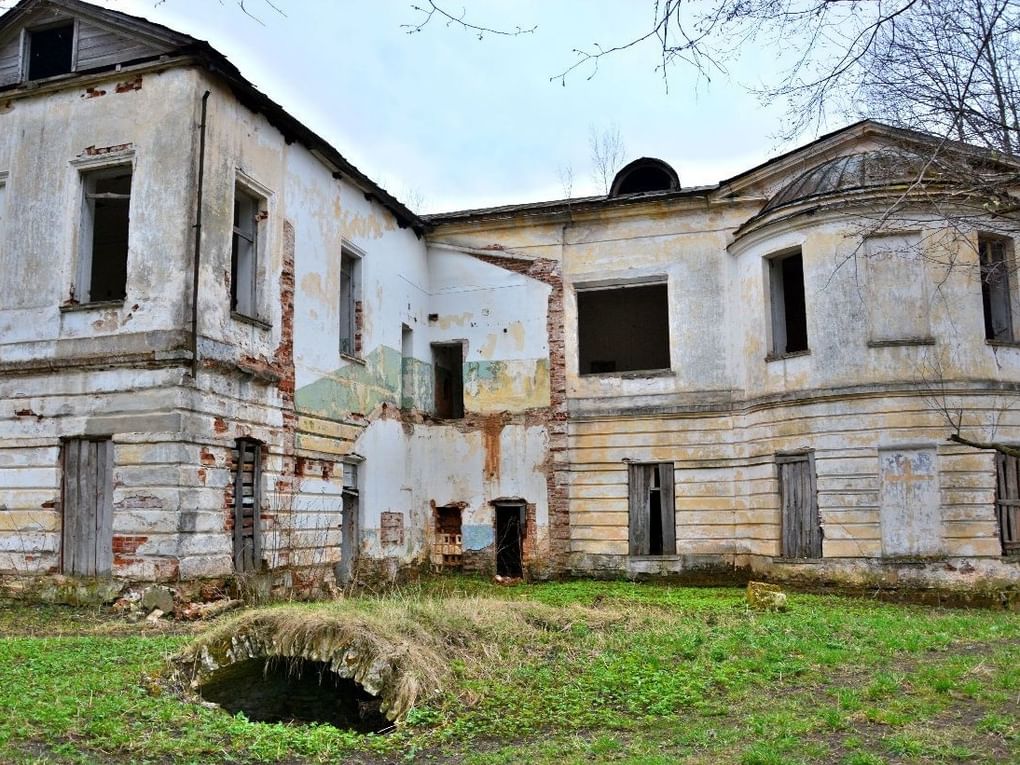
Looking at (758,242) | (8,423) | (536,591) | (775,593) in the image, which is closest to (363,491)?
(536,591)

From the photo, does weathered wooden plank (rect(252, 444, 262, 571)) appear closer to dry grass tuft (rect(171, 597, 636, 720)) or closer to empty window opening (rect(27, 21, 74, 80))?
dry grass tuft (rect(171, 597, 636, 720))

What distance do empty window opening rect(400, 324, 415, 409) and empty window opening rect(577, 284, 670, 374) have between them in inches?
265

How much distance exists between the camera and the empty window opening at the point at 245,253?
45.4ft

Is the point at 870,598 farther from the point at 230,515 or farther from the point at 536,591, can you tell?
the point at 230,515

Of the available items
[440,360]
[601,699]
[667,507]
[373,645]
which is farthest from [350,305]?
[601,699]

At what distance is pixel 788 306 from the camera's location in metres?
19.0

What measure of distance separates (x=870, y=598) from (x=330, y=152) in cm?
1152

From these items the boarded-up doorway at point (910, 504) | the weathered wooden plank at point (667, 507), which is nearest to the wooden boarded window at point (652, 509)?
the weathered wooden plank at point (667, 507)

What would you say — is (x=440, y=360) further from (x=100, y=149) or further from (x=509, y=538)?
(x=100, y=149)

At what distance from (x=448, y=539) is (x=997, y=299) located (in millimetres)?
11293

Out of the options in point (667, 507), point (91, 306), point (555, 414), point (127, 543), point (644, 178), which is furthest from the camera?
point (644, 178)

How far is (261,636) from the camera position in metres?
8.15

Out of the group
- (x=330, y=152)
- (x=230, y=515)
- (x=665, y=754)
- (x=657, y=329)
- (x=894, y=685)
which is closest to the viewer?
(x=665, y=754)

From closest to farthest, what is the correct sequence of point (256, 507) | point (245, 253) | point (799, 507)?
1. point (256, 507)
2. point (245, 253)
3. point (799, 507)
